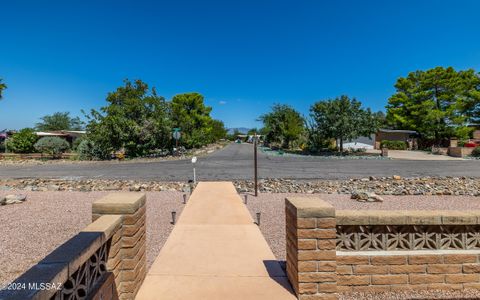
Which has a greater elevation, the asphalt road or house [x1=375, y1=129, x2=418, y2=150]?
house [x1=375, y1=129, x2=418, y2=150]

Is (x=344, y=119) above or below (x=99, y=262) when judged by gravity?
above

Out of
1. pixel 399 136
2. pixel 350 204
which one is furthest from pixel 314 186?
pixel 399 136

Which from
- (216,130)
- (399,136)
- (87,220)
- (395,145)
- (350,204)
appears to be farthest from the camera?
(216,130)

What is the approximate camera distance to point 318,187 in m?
13.0

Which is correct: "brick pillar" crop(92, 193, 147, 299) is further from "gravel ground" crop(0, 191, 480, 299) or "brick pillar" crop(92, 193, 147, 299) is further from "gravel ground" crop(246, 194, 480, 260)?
"gravel ground" crop(246, 194, 480, 260)

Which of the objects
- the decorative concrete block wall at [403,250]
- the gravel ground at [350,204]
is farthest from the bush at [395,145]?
the decorative concrete block wall at [403,250]

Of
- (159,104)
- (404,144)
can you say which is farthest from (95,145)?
(404,144)

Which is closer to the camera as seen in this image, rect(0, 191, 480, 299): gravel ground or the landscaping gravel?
rect(0, 191, 480, 299): gravel ground

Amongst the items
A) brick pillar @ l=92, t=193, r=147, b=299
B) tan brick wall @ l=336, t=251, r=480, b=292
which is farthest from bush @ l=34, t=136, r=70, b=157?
tan brick wall @ l=336, t=251, r=480, b=292

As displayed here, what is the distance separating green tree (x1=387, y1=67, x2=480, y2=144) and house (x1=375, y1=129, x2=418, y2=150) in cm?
139

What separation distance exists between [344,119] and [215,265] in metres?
30.3

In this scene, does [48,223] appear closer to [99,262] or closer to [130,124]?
[99,262]

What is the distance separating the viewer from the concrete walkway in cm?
357

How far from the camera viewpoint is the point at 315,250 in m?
3.21
